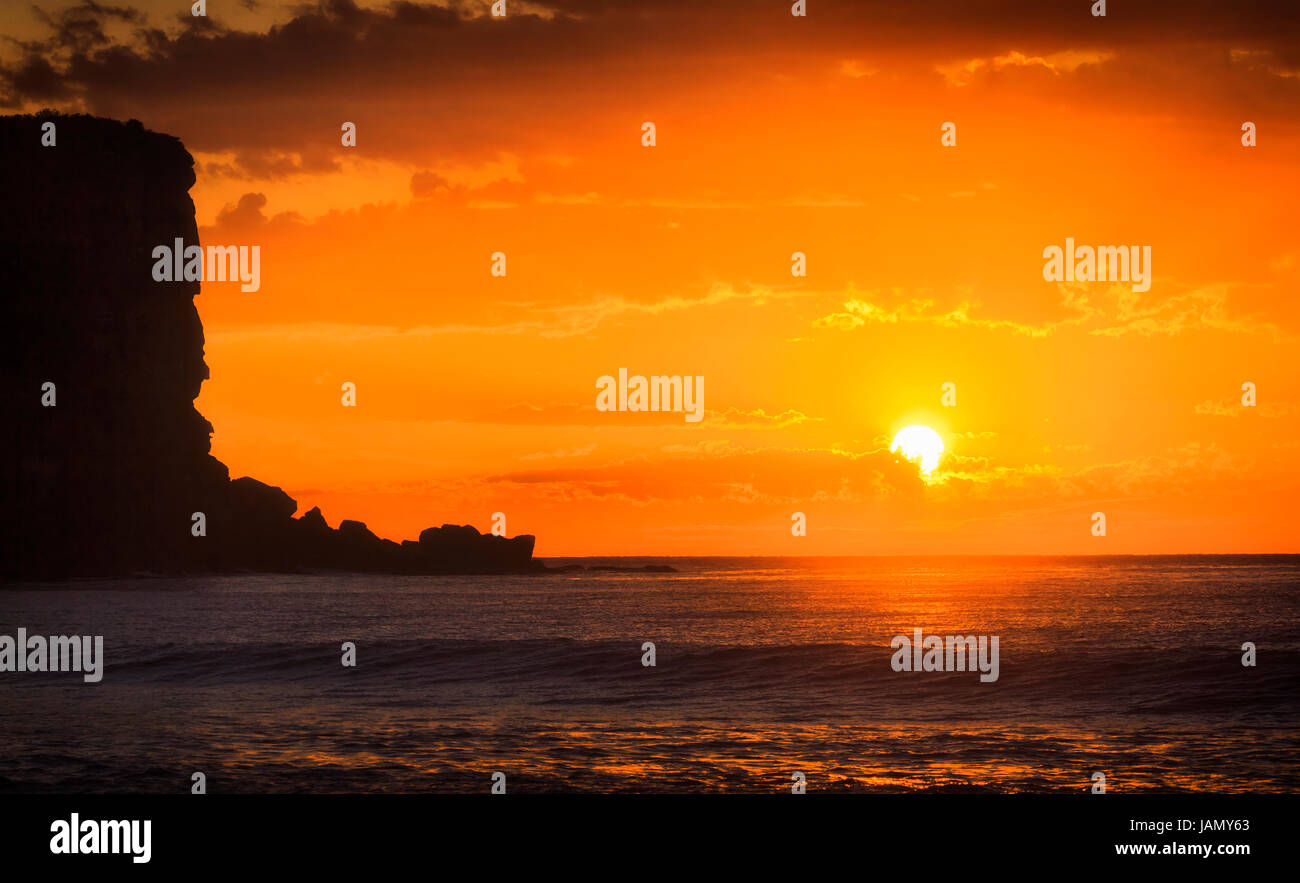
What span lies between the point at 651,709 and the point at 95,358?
11582cm

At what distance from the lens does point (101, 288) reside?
417 feet

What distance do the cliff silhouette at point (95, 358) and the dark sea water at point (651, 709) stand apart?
66470 mm

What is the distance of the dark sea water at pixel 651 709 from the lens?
19750 millimetres

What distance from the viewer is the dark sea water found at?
19750mm

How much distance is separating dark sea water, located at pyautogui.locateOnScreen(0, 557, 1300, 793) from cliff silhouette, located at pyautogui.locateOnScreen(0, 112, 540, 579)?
66470 millimetres

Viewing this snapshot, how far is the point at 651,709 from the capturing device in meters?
29.3
